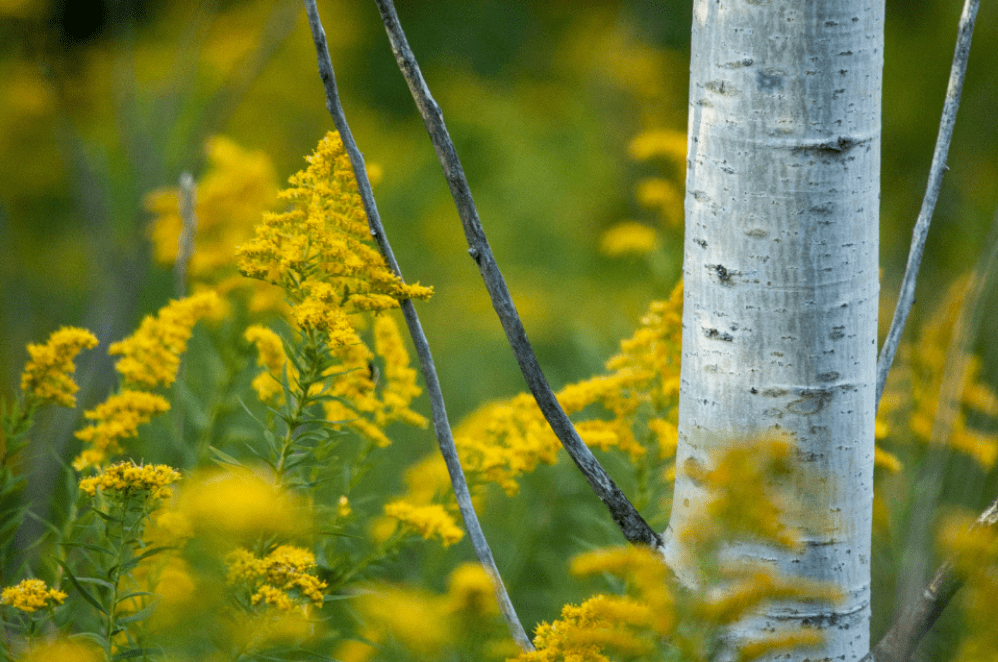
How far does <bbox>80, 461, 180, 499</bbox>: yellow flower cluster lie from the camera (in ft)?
2.23

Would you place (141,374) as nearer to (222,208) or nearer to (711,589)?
(222,208)

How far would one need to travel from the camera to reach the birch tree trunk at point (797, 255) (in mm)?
608

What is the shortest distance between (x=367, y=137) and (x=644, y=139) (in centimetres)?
232

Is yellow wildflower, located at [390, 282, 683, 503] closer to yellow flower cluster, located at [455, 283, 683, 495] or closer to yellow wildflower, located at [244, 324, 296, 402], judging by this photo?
yellow flower cluster, located at [455, 283, 683, 495]

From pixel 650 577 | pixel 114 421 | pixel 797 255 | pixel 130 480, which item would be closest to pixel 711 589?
pixel 650 577

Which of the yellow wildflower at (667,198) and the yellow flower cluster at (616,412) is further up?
the yellow wildflower at (667,198)

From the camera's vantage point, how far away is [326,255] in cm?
75

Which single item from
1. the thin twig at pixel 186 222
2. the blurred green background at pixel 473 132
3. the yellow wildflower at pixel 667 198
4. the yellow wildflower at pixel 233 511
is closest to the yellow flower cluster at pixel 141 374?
the thin twig at pixel 186 222

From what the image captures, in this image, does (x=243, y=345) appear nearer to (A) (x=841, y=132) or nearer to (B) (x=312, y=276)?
(B) (x=312, y=276)

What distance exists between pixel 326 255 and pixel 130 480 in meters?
0.28

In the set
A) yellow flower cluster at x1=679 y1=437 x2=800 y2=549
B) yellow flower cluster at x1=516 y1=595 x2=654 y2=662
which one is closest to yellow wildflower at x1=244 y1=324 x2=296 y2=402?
yellow flower cluster at x1=516 y1=595 x2=654 y2=662

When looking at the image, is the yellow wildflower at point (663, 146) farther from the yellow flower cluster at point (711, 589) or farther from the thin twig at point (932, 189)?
the yellow flower cluster at point (711, 589)

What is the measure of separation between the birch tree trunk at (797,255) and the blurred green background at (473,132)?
1.45 m

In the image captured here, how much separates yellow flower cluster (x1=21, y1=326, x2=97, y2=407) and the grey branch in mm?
A: 894
